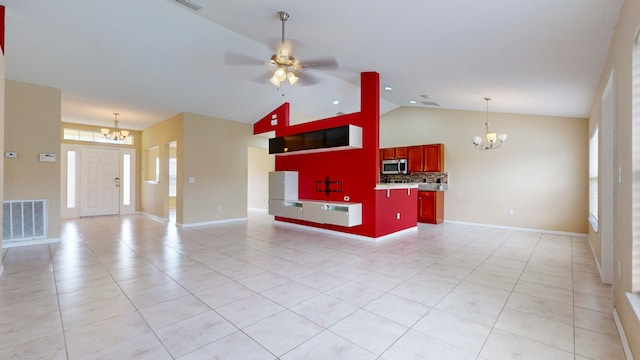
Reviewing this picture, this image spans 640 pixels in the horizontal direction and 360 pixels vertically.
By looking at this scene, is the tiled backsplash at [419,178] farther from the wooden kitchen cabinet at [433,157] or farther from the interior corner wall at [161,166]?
the interior corner wall at [161,166]

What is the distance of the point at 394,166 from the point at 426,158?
2.97ft

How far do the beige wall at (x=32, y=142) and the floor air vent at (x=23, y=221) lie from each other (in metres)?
0.09

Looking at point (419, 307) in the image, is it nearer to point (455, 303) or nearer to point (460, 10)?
point (455, 303)

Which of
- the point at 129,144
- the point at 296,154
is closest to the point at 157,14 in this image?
the point at 296,154

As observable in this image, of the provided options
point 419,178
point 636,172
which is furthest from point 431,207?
point 636,172

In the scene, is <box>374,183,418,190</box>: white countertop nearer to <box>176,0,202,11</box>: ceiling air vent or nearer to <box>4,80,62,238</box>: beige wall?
<box>176,0,202,11</box>: ceiling air vent

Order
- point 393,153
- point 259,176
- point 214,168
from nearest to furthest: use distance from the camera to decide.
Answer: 1. point 214,168
2. point 393,153
3. point 259,176

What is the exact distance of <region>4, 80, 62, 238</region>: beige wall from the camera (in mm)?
4633

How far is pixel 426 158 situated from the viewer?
297 inches

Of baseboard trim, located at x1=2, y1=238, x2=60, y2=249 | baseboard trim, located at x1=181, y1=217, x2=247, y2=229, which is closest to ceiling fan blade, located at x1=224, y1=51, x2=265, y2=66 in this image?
baseboard trim, located at x1=181, y1=217, x2=247, y2=229

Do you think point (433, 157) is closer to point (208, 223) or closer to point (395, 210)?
point (395, 210)

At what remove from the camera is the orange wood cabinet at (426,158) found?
7.36 metres

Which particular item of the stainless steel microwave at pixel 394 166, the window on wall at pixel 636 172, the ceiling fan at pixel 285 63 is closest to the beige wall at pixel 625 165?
the window on wall at pixel 636 172

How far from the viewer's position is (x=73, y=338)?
1996 mm
